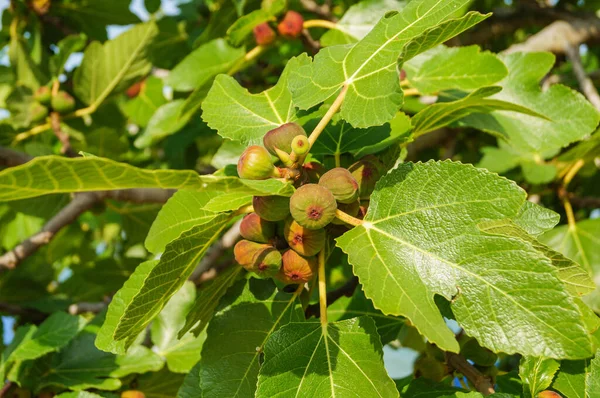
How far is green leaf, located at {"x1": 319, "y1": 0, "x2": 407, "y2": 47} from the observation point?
1.93m

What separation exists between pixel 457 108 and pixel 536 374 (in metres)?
0.52

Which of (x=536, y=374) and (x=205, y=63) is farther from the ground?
(x=205, y=63)

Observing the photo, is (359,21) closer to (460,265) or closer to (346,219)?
(346,219)

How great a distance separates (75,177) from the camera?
0.78m

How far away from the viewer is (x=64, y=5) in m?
2.76

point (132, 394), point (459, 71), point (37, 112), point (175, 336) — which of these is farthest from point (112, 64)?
point (459, 71)

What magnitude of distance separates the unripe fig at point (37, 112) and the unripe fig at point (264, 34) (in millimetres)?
992

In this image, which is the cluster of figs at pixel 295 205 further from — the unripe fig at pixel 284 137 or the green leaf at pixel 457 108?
the green leaf at pixel 457 108

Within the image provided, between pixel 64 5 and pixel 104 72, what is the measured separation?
56cm

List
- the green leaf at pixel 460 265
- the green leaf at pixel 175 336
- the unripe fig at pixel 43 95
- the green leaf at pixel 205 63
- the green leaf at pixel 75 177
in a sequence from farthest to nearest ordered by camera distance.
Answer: the unripe fig at pixel 43 95, the green leaf at pixel 205 63, the green leaf at pixel 175 336, the green leaf at pixel 460 265, the green leaf at pixel 75 177

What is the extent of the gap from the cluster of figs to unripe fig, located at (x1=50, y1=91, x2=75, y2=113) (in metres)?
1.59

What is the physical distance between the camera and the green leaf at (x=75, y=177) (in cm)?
75

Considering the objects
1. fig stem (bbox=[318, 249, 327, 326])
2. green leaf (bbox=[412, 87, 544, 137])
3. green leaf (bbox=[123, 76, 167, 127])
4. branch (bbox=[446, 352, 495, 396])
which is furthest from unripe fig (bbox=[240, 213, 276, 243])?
green leaf (bbox=[123, 76, 167, 127])

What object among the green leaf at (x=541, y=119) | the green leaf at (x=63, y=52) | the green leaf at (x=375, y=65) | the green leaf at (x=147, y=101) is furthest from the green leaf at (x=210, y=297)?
the green leaf at (x=147, y=101)
